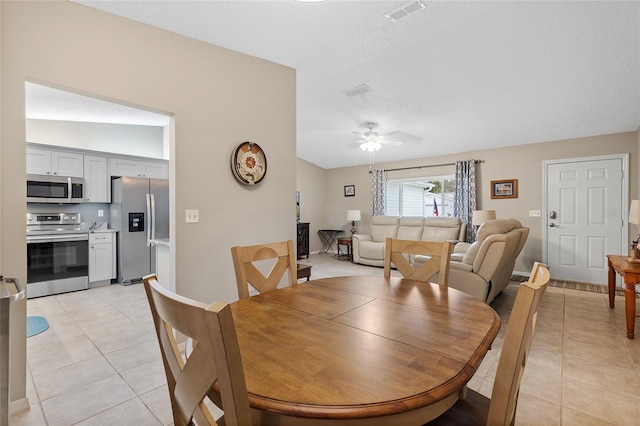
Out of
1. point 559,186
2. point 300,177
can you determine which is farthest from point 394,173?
point 559,186

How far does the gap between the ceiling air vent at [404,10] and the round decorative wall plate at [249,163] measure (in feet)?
5.35

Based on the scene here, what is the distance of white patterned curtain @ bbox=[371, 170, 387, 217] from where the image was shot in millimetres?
6992

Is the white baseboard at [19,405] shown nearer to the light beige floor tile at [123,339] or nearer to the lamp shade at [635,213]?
the light beige floor tile at [123,339]

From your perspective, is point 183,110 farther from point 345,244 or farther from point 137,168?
point 345,244

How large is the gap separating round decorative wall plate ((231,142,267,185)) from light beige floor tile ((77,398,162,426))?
185 centimetres

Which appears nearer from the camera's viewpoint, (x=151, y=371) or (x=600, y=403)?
(x=600, y=403)

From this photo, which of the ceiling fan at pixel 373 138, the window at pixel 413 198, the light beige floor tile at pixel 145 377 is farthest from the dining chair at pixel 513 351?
the window at pixel 413 198

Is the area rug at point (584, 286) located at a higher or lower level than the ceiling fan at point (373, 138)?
lower

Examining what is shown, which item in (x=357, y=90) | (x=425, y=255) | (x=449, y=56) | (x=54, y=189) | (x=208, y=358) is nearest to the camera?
(x=208, y=358)

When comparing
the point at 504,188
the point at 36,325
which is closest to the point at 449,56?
the point at 504,188

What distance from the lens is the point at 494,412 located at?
0.78 meters

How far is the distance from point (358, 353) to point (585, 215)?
565 cm

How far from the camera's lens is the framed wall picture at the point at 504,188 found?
5.33m

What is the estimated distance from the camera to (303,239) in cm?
705
